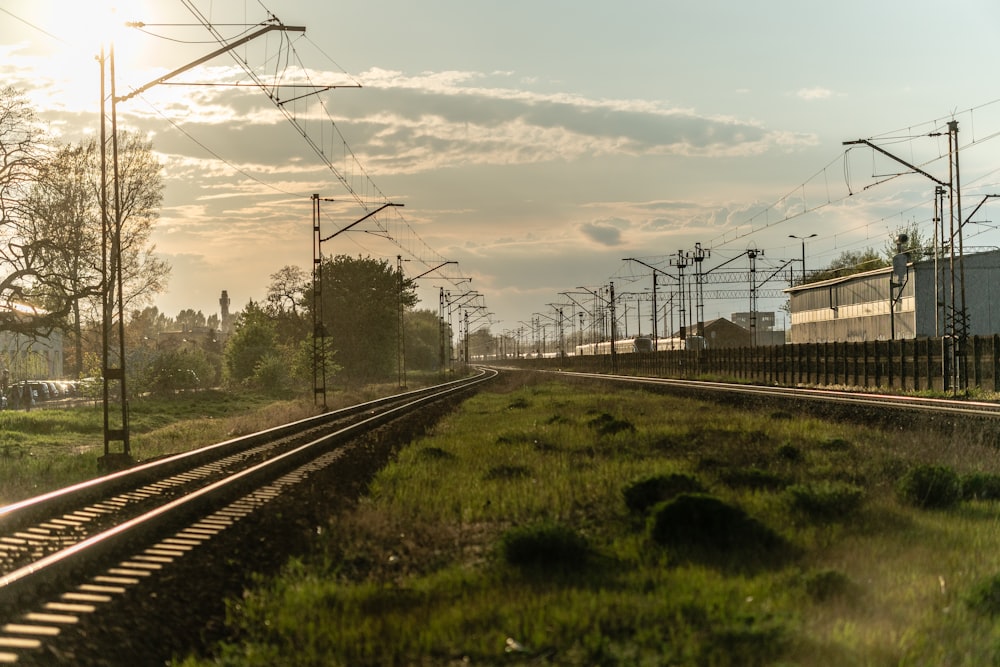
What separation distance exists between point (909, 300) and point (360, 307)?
184 feet

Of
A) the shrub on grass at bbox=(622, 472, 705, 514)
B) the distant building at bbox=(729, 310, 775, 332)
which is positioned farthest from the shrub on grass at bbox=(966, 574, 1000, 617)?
the distant building at bbox=(729, 310, 775, 332)

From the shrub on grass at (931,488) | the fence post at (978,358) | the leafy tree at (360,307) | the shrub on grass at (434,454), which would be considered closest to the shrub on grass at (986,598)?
the shrub on grass at (931,488)

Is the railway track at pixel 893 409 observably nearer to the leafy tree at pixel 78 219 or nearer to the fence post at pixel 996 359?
the fence post at pixel 996 359

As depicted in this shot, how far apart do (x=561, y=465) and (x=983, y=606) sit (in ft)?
31.3

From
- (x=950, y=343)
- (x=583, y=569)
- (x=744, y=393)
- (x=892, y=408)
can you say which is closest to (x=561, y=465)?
(x=583, y=569)

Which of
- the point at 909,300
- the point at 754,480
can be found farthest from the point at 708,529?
the point at 909,300

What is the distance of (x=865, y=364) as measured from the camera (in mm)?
48625

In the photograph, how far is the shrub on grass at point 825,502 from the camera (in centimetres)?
1037

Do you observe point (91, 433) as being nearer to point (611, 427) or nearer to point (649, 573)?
point (611, 427)

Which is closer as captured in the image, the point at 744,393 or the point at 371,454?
the point at 371,454

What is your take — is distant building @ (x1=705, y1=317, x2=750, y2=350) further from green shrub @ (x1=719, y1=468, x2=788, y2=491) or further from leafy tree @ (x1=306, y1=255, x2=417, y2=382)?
green shrub @ (x1=719, y1=468, x2=788, y2=491)

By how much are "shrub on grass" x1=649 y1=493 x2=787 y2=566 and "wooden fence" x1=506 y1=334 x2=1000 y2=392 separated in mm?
32456

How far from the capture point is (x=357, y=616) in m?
6.52

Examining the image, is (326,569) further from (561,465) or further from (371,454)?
(371,454)
